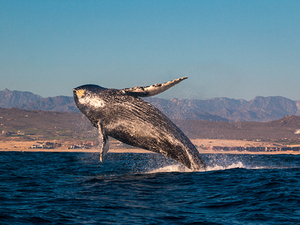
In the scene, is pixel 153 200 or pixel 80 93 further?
pixel 80 93

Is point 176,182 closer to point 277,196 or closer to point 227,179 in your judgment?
point 227,179

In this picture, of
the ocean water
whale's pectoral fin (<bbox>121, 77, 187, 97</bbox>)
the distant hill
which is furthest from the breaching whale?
the distant hill

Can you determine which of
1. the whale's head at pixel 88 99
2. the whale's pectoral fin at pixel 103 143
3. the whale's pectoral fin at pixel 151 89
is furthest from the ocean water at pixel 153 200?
the whale's pectoral fin at pixel 151 89

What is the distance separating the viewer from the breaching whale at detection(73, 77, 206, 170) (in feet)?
42.8

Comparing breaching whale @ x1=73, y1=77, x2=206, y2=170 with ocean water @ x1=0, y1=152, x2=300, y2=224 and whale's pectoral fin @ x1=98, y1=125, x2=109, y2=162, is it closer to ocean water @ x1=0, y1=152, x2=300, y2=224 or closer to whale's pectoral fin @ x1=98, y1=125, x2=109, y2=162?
whale's pectoral fin @ x1=98, y1=125, x2=109, y2=162

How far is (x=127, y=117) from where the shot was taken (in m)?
13.1

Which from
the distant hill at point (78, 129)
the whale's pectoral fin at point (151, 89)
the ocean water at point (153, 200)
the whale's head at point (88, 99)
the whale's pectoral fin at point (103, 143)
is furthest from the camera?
the distant hill at point (78, 129)

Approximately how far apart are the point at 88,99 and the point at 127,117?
174 cm

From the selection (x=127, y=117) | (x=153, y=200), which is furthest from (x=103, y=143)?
(x=153, y=200)

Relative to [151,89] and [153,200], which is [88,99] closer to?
[151,89]

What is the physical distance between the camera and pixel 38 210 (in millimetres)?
9117

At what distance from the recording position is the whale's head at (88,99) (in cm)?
1298

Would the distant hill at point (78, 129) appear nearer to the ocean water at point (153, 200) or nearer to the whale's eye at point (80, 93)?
the whale's eye at point (80, 93)

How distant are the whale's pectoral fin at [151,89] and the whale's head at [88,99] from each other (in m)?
1.08
